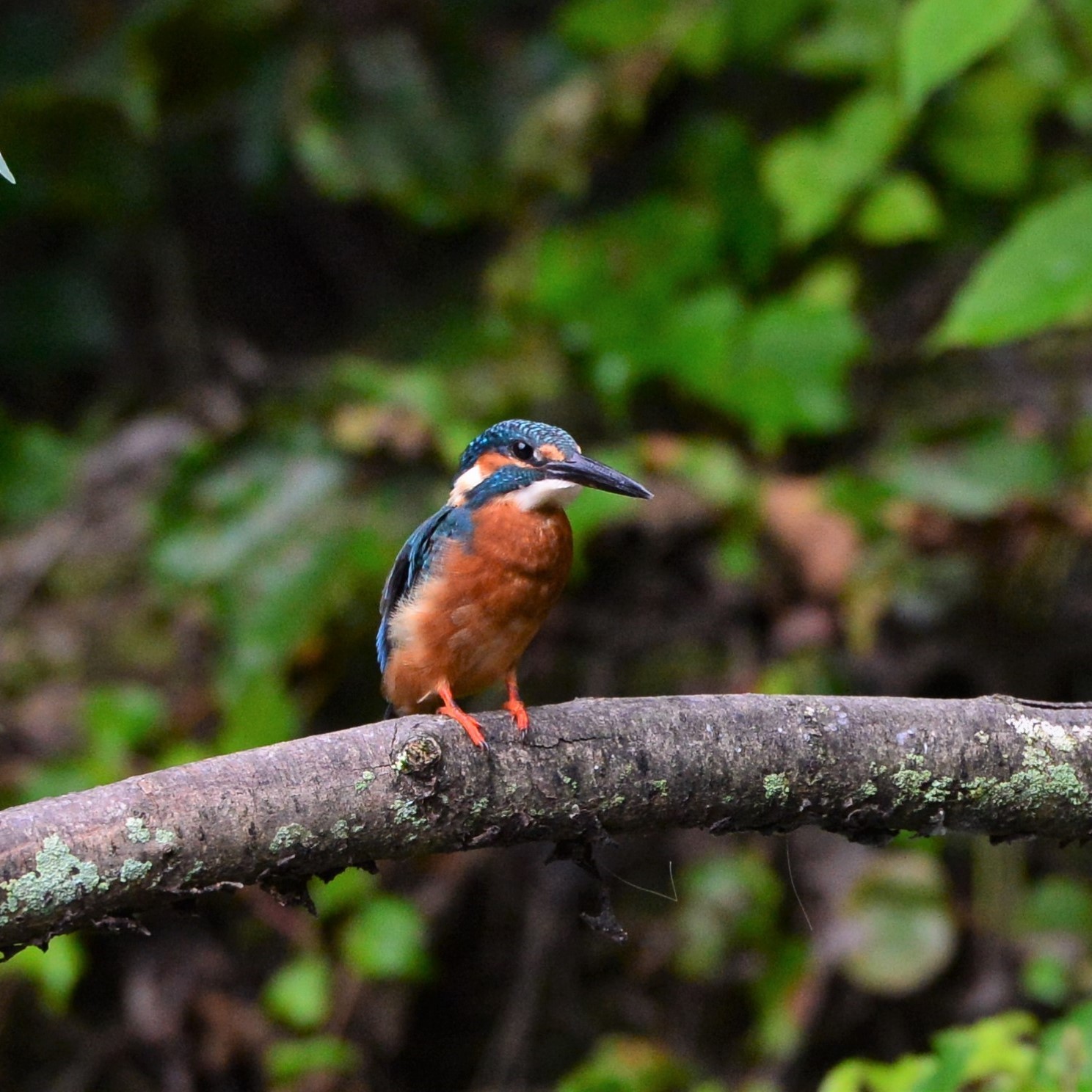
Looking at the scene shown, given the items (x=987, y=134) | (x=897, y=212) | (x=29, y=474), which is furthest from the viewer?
(x=29, y=474)

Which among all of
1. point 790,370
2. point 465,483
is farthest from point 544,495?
point 790,370

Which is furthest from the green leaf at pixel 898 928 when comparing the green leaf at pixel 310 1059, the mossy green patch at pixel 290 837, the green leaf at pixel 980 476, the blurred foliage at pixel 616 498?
the mossy green patch at pixel 290 837

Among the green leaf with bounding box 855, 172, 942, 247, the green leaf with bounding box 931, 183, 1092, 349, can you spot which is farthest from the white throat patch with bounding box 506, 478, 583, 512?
the green leaf with bounding box 855, 172, 942, 247

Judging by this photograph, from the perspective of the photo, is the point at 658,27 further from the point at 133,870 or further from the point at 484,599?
the point at 133,870

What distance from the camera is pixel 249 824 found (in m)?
1.69

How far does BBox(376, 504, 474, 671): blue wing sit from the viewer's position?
260 cm

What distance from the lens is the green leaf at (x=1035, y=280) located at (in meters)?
2.38

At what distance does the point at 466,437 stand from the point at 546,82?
6.31ft

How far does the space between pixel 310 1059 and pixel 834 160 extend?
9.60ft

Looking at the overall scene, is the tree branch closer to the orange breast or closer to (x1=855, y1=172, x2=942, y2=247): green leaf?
the orange breast

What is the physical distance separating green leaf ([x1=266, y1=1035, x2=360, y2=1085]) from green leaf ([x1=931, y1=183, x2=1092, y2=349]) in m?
2.49

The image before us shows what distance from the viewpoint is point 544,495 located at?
2551 millimetres

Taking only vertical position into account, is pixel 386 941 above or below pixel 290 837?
below

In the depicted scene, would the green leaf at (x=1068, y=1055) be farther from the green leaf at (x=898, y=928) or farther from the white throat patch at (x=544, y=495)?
the green leaf at (x=898, y=928)
